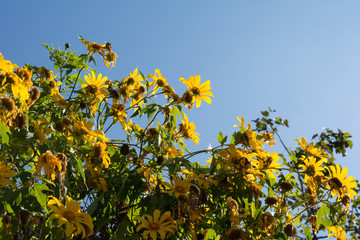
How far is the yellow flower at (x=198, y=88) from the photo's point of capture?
2307mm

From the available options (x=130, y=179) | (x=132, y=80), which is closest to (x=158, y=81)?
(x=132, y=80)

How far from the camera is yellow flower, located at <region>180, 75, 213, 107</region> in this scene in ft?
7.57

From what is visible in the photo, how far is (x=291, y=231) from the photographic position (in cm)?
195

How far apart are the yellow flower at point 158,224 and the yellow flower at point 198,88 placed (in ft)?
2.62

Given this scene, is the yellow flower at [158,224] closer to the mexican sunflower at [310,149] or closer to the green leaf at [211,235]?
the green leaf at [211,235]

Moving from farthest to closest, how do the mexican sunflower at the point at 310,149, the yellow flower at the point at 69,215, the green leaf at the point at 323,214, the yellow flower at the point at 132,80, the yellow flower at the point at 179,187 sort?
the yellow flower at the point at 132,80 → the mexican sunflower at the point at 310,149 → the green leaf at the point at 323,214 → the yellow flower at the point at 179,187 → the yellow flower at the point at 69,215

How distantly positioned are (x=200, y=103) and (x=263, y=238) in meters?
0.84

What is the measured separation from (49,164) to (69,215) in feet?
0.67

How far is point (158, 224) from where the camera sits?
5.68 feet

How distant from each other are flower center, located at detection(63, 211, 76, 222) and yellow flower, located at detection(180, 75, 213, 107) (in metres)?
1.04

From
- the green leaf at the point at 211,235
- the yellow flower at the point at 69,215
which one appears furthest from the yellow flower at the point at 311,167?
the yellow flower at the point at 69,215

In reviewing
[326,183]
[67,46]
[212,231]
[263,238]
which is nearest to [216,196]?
[212,231]

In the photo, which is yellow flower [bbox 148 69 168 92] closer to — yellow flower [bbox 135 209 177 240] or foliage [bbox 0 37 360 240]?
foliage [bbox 0 37 360 240]

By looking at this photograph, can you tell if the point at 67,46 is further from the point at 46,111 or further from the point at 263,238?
the point at 263,238
